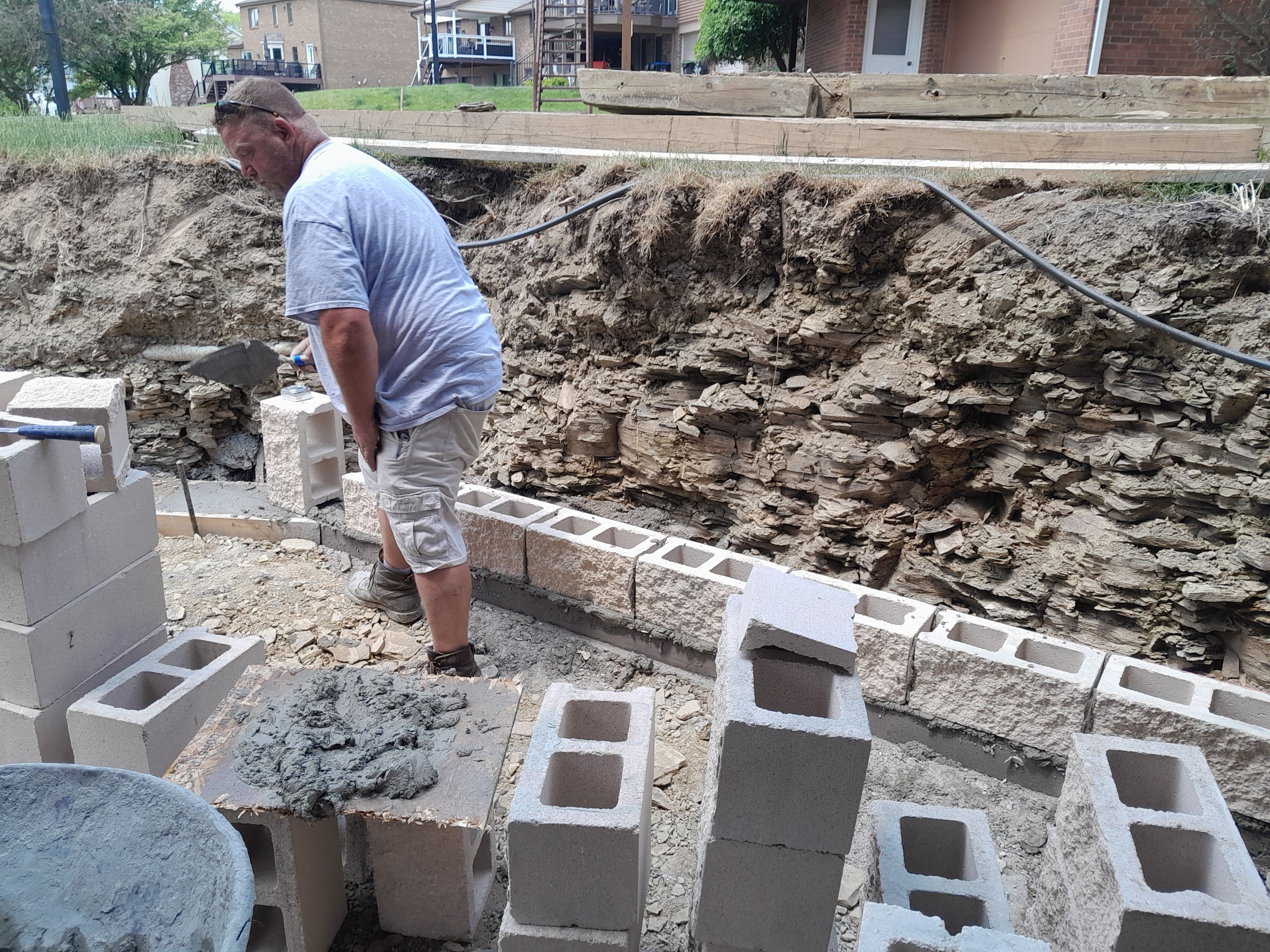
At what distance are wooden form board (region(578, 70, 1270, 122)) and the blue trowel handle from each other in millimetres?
4664

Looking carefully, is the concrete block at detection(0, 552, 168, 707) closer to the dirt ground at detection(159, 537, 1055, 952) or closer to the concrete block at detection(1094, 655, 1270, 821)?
the dirt ground at detection(159, 537, 1055, 952)

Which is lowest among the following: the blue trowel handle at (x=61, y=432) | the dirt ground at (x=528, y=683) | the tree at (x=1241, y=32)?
the dirt ground at (x=528, y=683)

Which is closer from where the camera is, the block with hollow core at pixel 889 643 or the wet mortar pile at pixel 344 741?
the wet mortar pile at pixel 344 741

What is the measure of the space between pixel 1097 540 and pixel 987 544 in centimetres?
50

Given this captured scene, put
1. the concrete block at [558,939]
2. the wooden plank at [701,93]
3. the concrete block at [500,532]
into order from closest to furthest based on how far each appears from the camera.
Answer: the concrete block at [558,939]
the concrete block at [500,532]
the wooden plank at [701,93]

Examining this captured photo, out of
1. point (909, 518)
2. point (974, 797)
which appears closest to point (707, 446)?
point (909, 518)

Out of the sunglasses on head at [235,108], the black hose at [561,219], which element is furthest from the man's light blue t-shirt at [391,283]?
the black hose at [561,219]

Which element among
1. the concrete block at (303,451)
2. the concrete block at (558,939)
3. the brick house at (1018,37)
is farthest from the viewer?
the brick house at (1018,37)

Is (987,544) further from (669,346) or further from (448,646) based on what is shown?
(448,646)

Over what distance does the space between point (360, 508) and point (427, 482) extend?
1.67 m

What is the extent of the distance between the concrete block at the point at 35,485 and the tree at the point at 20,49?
19547mm

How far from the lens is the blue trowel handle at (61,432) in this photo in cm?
238

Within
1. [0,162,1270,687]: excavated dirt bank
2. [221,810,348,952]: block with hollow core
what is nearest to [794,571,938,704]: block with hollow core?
[0,162,1270,687]: excavated dirt bank

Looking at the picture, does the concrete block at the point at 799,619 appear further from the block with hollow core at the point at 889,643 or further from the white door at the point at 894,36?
the white door at the point at 894,36
